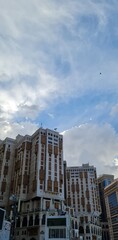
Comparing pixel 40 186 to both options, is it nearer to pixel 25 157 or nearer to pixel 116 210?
pixel 25 157

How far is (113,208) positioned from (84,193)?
36378mm

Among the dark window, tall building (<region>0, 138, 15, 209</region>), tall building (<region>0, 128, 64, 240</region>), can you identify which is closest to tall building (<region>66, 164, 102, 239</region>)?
tall building (<region>0, 128, 64, 240</region>)

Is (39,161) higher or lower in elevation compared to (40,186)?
higher

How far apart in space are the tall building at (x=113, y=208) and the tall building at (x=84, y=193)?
2116cm

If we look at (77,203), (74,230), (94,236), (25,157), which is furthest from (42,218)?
(77,203)

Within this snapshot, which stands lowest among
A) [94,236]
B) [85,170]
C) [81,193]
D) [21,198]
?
[94,236]

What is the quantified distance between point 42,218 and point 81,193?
74206 millimetres

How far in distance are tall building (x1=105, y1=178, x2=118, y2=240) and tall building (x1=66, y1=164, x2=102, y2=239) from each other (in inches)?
833

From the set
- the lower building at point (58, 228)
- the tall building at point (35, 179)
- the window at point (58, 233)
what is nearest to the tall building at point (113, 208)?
the tall building at point (35, 179)

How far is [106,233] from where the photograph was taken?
622 feet

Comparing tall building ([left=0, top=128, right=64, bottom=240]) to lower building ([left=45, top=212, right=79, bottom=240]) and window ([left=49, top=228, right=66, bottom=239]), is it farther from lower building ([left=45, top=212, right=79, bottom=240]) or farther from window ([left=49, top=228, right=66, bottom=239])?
window ([left=49, top=228, right=66, bottom=239])

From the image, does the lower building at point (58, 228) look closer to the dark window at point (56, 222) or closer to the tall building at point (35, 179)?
the dark window at point (56, 222)

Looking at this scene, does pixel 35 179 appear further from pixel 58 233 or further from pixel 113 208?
pixel 113 208

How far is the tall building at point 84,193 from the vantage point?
5639 inches
